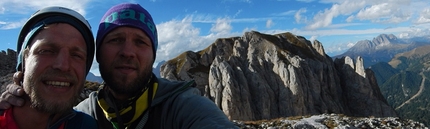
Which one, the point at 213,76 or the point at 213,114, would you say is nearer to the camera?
the point at 213,114

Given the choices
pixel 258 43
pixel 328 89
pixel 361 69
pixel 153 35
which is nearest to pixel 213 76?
pixel 258 43

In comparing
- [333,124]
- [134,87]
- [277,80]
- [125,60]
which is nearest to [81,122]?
[134,87]

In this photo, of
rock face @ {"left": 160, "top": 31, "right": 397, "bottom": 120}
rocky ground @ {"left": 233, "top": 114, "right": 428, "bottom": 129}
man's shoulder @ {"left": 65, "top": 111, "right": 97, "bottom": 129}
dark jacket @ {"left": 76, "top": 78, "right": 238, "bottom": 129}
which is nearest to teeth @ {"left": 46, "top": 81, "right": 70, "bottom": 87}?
A: man's shoulder @ {"left": 65, "top": 111, "right": 97, "bottom": 129}

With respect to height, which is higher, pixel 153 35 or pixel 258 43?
pixel 258 43

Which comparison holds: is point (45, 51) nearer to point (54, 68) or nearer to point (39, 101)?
point (54, 68)

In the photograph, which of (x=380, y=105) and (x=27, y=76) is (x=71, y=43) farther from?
(x=380, y=105)

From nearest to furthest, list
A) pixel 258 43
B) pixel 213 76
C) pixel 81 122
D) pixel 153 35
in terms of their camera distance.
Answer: pixel 81 122
pixel 153 35
pixel 213 76
pixel 258 43

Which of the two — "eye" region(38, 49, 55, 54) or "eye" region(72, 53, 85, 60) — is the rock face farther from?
"eye" region(38, 49, 55, 54)
